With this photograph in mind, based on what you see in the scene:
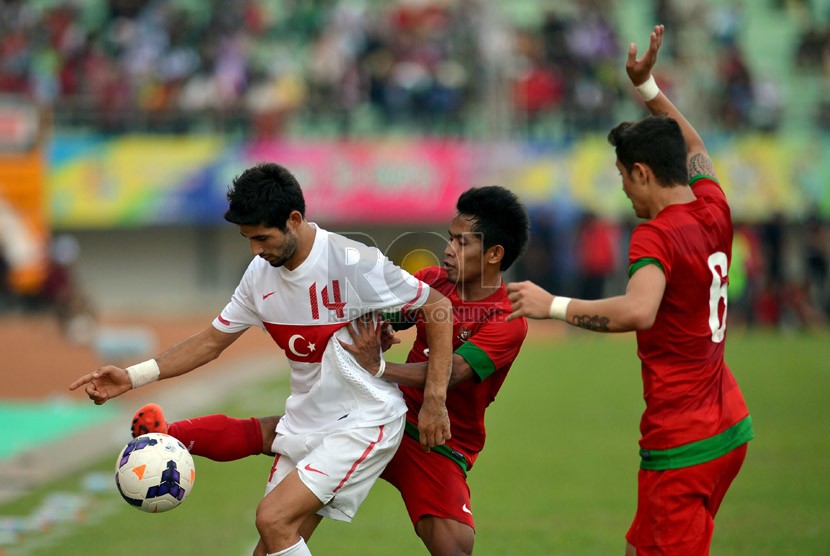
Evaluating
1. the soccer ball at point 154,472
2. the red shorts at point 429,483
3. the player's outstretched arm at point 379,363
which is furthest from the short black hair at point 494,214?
the soccer ball at point 154,472

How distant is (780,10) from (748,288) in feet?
35.2

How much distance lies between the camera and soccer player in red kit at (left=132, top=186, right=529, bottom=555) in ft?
19.8

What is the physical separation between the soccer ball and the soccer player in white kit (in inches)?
14.7

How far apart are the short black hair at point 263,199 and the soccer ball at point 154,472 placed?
122 centimetres

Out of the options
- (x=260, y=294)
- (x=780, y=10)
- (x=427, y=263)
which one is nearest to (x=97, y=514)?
(x=260, y=294)

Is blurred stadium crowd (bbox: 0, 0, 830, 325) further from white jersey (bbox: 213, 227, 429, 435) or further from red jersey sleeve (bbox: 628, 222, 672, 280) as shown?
red jersey sleeve (bbox: 628, 222, 672, 280)

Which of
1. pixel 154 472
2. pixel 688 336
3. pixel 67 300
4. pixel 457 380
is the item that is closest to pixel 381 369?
pixel 457 380

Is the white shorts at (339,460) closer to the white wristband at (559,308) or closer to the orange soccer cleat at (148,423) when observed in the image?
the orange soccer cleat at (148,423)

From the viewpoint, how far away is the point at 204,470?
12289mm

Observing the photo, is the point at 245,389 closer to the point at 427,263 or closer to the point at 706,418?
the point at 427,263

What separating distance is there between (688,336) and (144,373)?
271 centimetres

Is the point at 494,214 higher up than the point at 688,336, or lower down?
higher up

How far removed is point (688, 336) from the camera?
5.35 m

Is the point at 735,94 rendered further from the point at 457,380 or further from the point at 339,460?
the point at 339,460
